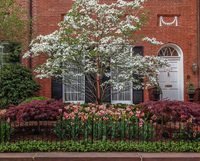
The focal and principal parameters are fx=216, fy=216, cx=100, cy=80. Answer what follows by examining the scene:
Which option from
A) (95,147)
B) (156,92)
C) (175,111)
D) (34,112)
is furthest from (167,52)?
(34,112)

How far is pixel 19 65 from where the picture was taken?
30.3ft

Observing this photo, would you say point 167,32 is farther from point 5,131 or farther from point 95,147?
point 5,131

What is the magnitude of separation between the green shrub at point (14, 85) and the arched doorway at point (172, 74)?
5.99 meters

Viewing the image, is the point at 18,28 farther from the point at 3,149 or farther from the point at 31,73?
the point at 3,149

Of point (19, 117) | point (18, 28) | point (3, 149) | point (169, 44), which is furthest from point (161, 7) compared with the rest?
point (3, 149)

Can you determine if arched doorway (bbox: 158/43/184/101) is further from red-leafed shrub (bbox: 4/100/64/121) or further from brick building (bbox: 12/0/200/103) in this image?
red-leafed shrub (bbox: 4/100/64/121)

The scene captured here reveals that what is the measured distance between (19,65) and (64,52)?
326 cm

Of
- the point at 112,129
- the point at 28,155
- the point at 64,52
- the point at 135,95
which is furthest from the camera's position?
the point at 135,95

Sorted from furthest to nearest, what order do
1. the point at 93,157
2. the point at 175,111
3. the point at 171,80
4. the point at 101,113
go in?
1. the point at 171,80
2. the point at 175,111
3. the point at 101,113
4. the point at 93,157

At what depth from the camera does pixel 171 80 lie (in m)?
10.5

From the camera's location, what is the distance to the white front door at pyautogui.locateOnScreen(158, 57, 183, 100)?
1041cm

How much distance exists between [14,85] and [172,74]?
7.22m

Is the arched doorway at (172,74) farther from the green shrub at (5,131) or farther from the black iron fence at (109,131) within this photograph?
the green shrub at (5,131)

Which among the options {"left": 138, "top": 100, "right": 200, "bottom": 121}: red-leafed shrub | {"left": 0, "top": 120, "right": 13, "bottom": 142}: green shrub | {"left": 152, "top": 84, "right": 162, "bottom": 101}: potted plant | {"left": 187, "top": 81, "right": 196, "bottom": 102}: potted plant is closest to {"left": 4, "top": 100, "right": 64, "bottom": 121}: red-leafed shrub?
{"left": 0, "top": 120, "right": 13, "bottom": 142}: green shrub
